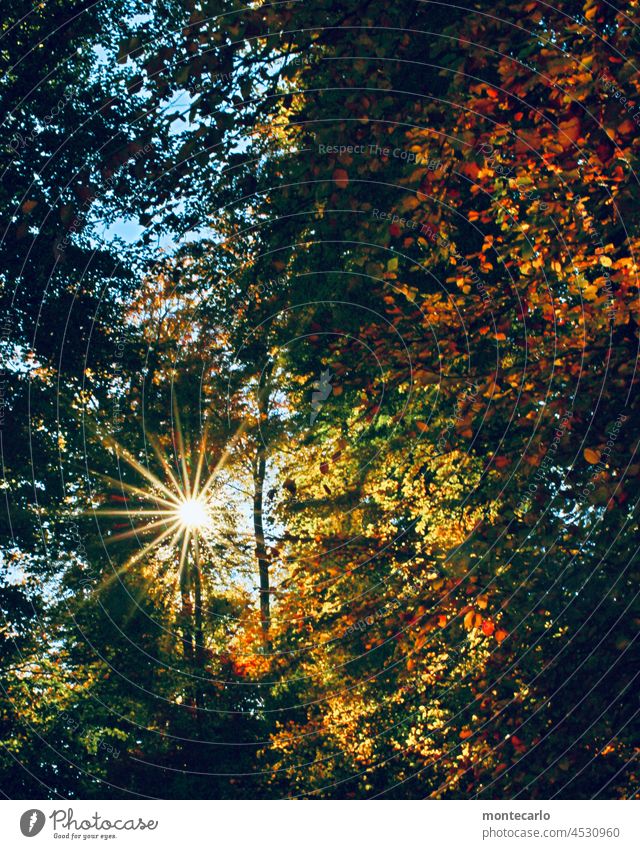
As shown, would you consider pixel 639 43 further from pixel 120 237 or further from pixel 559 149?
pixel 120 237

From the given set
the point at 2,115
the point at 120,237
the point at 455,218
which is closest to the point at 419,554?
the point at 455,218

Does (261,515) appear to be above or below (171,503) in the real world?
below

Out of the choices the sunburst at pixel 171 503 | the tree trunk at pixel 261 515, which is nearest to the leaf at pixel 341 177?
the tree trunk at pixel 261 515

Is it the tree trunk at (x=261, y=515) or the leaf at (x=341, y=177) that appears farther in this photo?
the tree trunk at (x=261, y=515)

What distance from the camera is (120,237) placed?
1582cm

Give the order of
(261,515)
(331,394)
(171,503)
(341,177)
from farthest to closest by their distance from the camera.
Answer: (171,503)
(261,515)
(331,394)
(341,177)

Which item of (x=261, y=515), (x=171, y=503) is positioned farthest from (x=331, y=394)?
(x=171, y=503)

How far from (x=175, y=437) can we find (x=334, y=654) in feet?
22.7

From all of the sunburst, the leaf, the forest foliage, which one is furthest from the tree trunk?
the leaf

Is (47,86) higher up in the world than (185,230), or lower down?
higher up

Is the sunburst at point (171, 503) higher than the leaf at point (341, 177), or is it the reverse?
the sunburst at point (171, 503)

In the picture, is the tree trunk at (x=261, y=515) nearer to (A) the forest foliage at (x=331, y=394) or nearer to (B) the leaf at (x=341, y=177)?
(A) the forest foliage at (x=331, y=394)

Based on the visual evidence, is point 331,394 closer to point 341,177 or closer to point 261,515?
point 261,515

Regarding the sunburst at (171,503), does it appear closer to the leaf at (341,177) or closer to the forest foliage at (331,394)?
the forest foliage at (331,394)
